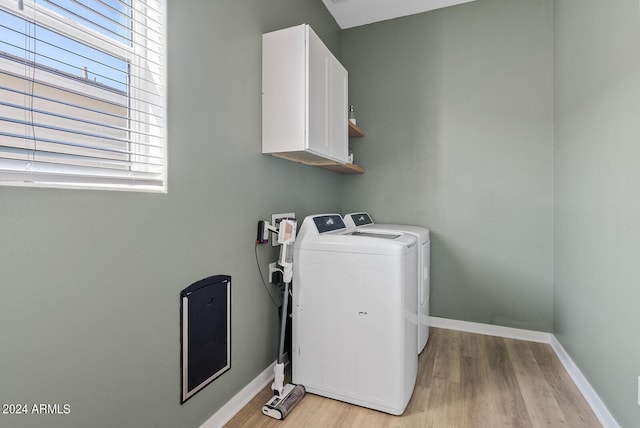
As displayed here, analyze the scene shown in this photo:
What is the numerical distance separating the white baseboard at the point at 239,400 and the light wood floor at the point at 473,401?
29 millimetres

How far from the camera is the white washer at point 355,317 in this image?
1.68 meters

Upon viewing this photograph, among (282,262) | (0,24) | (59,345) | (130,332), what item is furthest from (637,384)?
(0,24)

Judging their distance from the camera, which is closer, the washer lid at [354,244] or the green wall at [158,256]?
the green wall at [158,256]

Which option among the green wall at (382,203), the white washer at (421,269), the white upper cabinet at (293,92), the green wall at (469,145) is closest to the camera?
the green wall at (382,203)

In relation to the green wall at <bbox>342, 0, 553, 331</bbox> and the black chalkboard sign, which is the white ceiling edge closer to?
the green wall at <bbox>342, 0, 553, 331</bbox>

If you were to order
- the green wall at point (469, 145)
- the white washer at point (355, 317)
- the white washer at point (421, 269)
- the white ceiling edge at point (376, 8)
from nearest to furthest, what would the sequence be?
the white washer at point (355, 317)
the white washer at point (421, 269)
the green wall at point (469, 145)
the white ceiling edge at point (376, 8)

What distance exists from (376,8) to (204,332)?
295 cm

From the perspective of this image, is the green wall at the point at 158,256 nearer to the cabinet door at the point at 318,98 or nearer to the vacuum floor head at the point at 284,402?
the vacuum floor head at the point at 284,402

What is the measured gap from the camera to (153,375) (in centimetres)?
127

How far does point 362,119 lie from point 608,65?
1879 mm

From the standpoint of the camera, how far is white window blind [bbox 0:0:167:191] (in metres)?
0.89

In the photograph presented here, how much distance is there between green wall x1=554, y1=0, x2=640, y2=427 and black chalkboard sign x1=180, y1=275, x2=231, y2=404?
1828mm

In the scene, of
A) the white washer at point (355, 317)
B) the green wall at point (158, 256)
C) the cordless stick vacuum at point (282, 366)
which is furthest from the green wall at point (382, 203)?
the white washer at point (355, 317)

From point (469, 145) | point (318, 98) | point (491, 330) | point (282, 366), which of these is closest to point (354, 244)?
point (282, 366)
